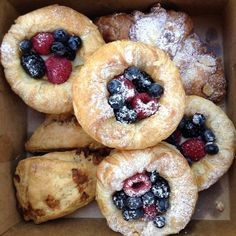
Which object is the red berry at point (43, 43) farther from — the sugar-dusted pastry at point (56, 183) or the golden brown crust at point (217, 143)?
the golden brown crust at point (217, 143)

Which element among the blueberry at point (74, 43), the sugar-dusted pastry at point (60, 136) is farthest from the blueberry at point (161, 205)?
the blueberry at point (74, 43)

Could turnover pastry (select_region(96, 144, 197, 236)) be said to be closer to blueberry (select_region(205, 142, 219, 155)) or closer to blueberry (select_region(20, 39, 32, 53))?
blueberry (select_region(205, 142, 219, 155))

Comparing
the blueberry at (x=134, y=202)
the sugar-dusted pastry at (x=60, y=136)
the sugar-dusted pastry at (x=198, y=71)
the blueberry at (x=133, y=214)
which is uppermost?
the sugar-dusted pastry at (x=198, y=71)

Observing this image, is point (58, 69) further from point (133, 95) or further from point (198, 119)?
point (198, 119)

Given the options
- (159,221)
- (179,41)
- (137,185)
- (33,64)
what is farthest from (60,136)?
(179,41)

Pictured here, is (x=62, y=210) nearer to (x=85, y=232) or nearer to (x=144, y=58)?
(x=85, y=232)

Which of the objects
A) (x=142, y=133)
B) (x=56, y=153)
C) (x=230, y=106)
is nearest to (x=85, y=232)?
(x=56, y=153)
